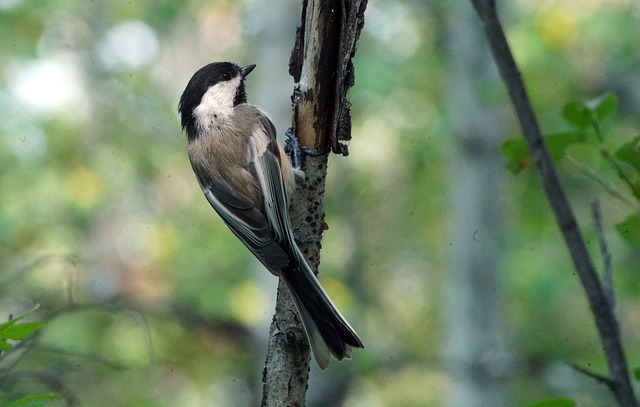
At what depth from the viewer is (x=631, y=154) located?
4.96ft

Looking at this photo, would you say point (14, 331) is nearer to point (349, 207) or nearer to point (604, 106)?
point (604, 106)

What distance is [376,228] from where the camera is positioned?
1004 centimetres

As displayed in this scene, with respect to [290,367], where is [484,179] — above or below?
above

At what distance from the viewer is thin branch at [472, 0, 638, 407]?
122 centimetres

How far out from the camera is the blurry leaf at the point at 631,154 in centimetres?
150

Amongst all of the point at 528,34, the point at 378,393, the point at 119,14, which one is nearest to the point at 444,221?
the point at 378,393

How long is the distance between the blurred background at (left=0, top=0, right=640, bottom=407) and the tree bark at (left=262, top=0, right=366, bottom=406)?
3.60 m

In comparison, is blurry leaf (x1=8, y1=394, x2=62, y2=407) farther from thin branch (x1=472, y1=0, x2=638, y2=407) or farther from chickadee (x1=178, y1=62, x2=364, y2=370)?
thin branch (x1=472, y1=0, x2=638, y2=407)

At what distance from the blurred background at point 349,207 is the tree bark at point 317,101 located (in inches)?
142

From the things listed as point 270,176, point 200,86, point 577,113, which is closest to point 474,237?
point 200,86

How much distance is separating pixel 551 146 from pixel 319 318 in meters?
0.73

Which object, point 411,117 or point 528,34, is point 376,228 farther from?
point 528,34

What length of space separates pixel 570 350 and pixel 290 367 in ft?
22.5

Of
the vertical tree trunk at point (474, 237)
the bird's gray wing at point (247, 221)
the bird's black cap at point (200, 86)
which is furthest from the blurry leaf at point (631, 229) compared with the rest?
the vertical tree trunk at point (474, 237)
